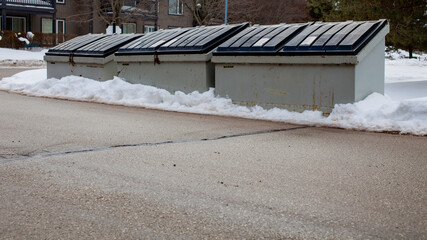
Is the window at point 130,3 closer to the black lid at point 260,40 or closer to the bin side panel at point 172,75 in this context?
→ the bin side panel at point 172,75

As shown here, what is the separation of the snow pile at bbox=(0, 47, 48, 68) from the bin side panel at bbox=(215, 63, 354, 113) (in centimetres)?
1873

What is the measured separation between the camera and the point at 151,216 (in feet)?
11.3

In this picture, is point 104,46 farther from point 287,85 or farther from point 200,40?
point 287,85

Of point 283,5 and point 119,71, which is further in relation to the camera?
point 283,5

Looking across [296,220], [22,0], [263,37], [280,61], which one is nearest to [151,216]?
[296,220]

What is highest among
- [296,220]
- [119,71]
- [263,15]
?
[263,15]

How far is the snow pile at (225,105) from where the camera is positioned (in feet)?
24.5

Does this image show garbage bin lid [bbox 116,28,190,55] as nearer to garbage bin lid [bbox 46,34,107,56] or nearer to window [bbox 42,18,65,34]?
garbage bin lid [bbox 46,34,107,56]

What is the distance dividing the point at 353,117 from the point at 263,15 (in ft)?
114

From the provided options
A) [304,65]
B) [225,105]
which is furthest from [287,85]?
[225,105]

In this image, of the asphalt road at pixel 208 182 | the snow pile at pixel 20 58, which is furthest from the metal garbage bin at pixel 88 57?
the snow pile at pixel 20 58

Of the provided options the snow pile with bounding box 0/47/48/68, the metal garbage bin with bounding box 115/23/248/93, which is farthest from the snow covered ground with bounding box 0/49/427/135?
the snow pile with bounding box 0/47/48/68

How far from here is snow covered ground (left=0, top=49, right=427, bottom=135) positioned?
24.6ft

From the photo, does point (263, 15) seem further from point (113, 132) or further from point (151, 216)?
point (151, 216)
